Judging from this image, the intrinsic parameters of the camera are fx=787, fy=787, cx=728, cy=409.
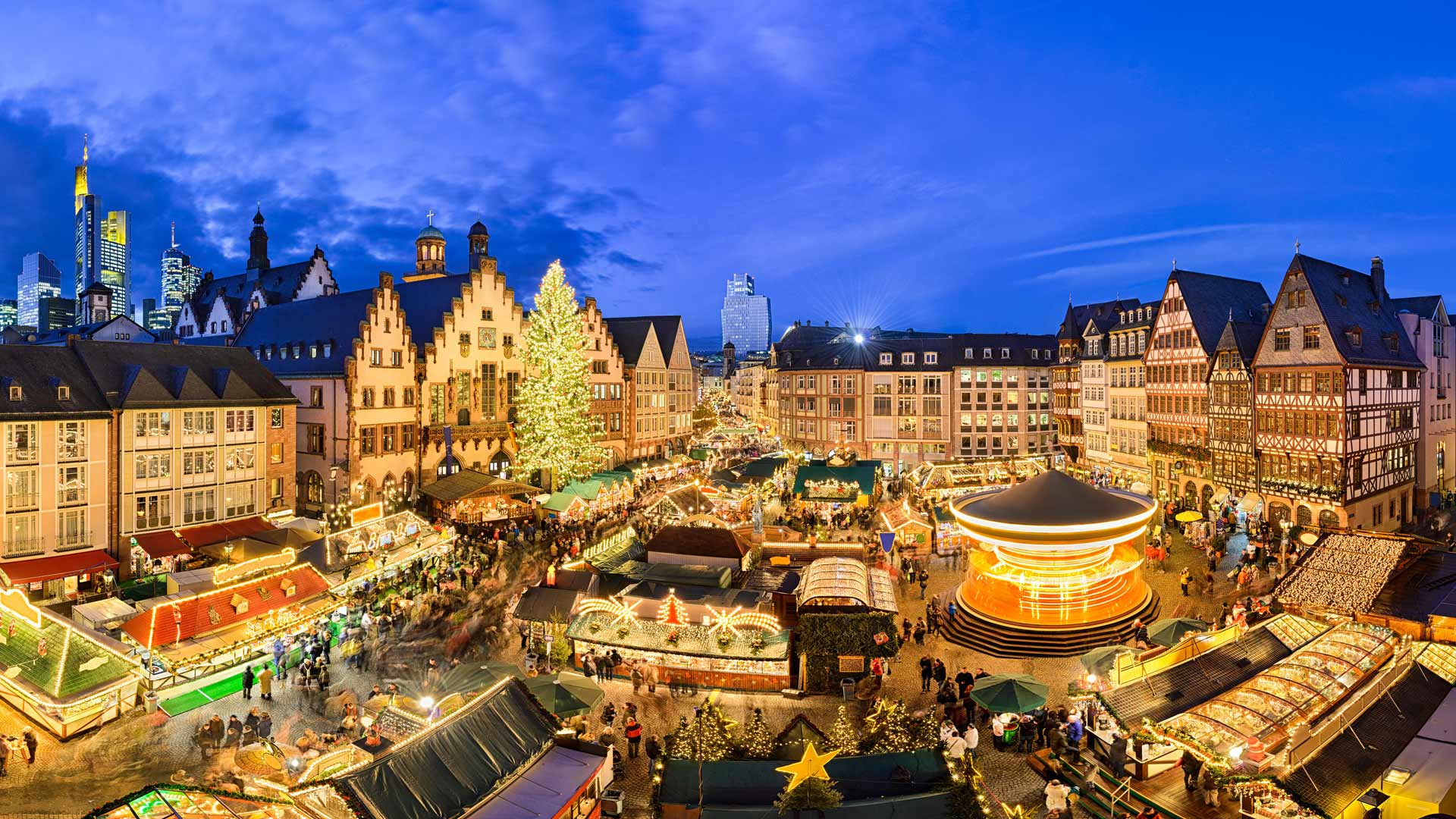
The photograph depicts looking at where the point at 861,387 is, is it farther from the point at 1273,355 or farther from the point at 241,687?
the point at 241,687

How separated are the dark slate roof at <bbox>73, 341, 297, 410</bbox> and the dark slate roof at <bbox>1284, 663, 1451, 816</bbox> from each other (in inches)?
1547

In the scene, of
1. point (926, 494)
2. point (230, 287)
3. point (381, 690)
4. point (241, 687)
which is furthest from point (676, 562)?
point (230, 287)

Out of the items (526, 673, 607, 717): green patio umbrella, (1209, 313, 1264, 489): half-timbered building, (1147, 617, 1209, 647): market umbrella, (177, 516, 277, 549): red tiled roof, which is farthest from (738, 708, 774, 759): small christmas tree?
(1209, 313, 1264, 489): half-timbered building

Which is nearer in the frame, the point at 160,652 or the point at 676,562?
the point at 160,652

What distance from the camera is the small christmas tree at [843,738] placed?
46.1 ft

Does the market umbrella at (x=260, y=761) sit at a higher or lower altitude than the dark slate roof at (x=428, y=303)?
lower

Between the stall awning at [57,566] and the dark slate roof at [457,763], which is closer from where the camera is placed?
the dark slate roof at [457,763]

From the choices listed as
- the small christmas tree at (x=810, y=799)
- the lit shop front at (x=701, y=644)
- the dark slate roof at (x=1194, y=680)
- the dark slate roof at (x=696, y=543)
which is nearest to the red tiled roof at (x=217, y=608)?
the lit shop front at (x=701, y=644)

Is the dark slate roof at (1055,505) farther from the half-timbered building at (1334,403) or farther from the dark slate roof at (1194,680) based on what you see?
the half-timbered building at (1334,403)

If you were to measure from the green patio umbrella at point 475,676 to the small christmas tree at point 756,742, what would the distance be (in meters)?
4.51

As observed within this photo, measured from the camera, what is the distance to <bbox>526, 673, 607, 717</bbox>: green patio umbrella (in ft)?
55.4

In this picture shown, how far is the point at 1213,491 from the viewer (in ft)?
146

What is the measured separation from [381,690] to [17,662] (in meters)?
8.04

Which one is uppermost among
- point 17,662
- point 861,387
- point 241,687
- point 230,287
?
point 230,287
